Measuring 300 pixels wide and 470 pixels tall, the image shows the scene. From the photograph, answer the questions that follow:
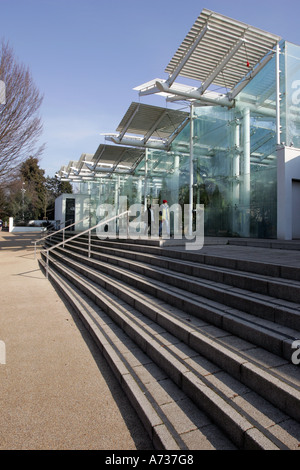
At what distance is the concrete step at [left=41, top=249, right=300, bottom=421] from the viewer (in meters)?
2.17

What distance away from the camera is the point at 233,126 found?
1226 cm

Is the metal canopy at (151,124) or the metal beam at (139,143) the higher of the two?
the metal canopy at (151,124)

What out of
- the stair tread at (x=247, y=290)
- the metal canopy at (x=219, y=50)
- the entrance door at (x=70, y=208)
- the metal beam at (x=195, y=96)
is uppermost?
the metal canopy at (x=219, y=50)

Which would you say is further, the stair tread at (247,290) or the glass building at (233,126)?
the glass building at (233,126)

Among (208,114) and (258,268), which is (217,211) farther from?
(258,268)

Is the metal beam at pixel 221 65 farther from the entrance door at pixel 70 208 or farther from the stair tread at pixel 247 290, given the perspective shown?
the entrance door at pixel 70 208

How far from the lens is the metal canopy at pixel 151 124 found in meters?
14.2

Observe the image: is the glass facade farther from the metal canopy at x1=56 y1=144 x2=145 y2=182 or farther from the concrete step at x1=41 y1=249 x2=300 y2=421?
the concrete step at x1=41 y1=249 x2=300 y2=421

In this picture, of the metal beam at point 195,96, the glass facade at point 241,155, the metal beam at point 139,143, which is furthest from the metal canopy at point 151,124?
the metal beam at point 195,96

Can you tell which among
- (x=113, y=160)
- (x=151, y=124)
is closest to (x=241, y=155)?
(x=151, y=124)

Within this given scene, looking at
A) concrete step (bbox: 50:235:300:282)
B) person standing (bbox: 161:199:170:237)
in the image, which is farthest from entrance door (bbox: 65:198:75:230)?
concrete step (bbox: 50:235:300:282)

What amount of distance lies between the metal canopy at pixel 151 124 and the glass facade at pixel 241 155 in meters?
0.62
